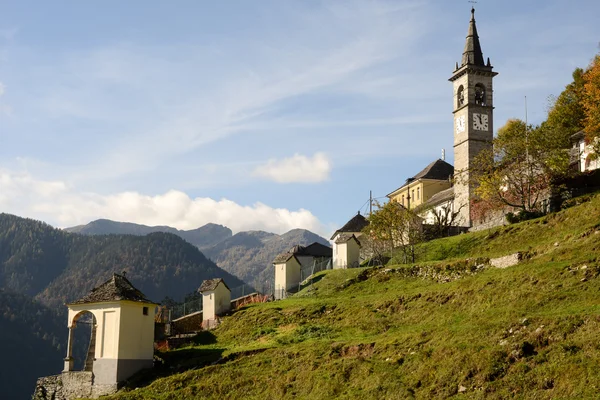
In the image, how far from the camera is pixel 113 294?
3688cm

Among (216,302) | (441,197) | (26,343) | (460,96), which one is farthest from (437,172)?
(26,343)

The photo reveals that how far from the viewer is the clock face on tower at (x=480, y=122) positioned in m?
63.5

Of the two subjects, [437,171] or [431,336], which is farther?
[437,171]

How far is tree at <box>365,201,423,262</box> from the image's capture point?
54.4m

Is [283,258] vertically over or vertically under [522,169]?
under

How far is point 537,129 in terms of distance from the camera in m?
54.1

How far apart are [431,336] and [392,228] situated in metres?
27.7

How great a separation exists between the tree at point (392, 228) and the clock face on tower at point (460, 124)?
12186mm

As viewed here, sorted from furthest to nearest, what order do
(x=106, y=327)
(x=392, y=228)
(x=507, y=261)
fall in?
A: (x=392, y=228) < (x=507, y=261) < (x=106, y=327)

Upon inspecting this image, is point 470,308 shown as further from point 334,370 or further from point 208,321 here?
point 208,321

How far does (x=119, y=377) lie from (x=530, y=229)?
25391 millimetres

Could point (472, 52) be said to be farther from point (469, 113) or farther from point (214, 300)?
point (214, 300)

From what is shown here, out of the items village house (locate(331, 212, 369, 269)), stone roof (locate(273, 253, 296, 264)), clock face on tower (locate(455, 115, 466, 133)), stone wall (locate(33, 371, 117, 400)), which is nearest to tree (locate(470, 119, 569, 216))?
clock face on tower (locate(455, 115, 466, 133))

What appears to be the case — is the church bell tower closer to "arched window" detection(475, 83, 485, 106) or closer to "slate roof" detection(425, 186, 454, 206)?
"arched window" detection(475, 83, 485, 106)
